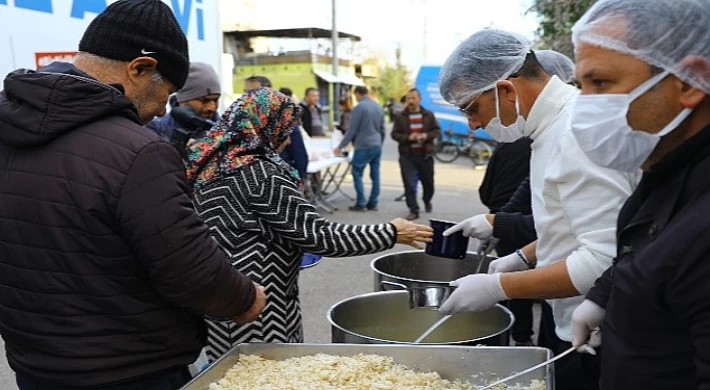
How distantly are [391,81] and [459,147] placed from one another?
102 feet

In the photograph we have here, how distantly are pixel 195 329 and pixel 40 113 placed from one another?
25.4 inches

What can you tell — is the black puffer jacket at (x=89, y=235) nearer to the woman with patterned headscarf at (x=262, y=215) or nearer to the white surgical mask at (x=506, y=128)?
the woman with patterned headscarf at (x=262, y=215)

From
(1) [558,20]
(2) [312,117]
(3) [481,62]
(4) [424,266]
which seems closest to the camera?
→ (3) [481,62]

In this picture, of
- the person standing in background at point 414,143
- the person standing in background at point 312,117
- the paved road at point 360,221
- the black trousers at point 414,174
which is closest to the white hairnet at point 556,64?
the paved road at point 360,221

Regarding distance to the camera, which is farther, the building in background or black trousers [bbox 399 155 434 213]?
the building in background

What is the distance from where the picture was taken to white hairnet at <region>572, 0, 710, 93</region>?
1.11 metres

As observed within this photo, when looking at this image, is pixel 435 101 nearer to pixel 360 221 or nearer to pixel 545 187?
pixel 360 221

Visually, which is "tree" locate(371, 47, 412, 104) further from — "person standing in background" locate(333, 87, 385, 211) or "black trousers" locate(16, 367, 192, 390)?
"black trousers" locate(16, 367, 192, 390)

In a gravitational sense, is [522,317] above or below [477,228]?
below

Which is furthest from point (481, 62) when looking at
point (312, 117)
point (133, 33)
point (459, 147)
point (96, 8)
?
point (459, 147)

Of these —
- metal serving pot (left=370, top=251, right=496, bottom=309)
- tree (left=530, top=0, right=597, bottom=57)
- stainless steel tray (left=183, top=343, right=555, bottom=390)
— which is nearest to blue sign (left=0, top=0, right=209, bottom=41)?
metal serving pot (left=370, top=251, right=496, bottom=309)

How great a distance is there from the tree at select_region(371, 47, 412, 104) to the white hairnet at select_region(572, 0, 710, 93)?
144 ft

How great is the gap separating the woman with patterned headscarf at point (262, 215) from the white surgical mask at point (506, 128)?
458 millimetres

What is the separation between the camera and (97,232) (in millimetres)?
1409
